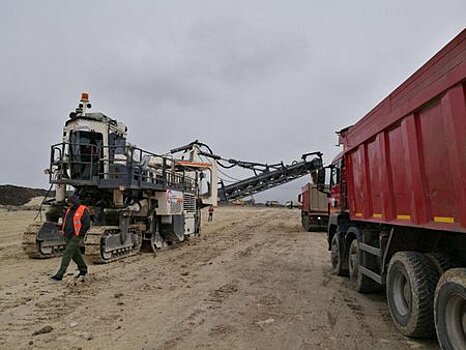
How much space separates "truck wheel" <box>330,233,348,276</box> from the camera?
27.3 ft

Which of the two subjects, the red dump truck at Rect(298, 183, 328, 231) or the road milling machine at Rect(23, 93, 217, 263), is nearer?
the road milling machine at Rect(23, 93, 217, 263)

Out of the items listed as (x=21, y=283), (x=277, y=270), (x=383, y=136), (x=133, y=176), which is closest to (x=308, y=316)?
(x=383, y=136)

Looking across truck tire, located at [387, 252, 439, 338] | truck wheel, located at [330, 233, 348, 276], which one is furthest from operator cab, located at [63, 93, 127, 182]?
truck tire, located at [387, 252, 439, 338]

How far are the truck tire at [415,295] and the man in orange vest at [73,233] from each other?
5.32m

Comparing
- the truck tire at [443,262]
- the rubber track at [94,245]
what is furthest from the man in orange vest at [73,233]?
the truck tire at [443,262]

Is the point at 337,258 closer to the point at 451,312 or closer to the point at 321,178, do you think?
the point at 321,178

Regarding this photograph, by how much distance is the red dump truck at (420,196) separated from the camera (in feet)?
11.6

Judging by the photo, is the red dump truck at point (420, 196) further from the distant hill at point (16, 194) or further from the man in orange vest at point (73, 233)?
the distant hill at point (16, 194)

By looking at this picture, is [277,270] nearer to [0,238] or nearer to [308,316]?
[308,316]

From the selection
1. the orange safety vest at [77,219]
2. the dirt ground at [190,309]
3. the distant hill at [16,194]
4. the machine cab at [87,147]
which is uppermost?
the distant hill at [16,194]

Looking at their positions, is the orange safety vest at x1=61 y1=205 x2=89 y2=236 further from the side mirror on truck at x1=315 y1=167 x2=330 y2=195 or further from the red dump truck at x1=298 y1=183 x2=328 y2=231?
the red dump truck at x1=298 y1=183 x2=328 y2=231

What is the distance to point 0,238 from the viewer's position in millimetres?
15281

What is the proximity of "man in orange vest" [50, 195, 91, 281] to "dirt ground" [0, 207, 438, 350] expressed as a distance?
288 millimetres

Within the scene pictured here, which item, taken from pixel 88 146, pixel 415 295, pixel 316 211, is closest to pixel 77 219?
pixel 88 146
